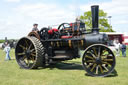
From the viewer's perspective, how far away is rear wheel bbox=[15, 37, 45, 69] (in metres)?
8.26

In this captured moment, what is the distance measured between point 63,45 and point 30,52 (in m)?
1.65

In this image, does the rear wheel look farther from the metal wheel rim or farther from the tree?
the tree

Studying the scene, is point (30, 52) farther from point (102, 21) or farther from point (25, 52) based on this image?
point (102, 21)

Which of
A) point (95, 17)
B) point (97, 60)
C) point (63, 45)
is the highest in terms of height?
point (95, 17)

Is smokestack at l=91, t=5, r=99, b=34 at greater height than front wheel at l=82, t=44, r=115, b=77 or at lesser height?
greater

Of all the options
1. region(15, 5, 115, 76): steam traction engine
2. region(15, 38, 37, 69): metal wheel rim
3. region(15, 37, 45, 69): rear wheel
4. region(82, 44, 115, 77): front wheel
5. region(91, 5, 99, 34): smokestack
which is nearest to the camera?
region(82, 44, 115, 77): front wheel

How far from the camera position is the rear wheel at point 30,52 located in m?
8.26

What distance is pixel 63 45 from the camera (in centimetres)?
823

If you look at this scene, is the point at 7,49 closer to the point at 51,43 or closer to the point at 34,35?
the point at 34,35

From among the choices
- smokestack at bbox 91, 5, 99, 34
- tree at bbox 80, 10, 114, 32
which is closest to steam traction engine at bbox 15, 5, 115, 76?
smokestack at bbox 91, 5, 99, 34

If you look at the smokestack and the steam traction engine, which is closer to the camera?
the steam traction engine

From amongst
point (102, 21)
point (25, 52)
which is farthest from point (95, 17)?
point (102, 21)

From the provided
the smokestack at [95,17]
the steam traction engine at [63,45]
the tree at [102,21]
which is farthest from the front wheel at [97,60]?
the tree at [102,21]

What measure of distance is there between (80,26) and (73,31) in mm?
378
